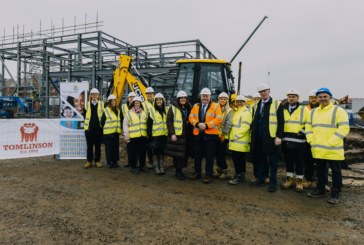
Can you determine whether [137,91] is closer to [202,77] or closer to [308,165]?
[202,77]

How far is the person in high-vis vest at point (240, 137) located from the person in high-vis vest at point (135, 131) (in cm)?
206

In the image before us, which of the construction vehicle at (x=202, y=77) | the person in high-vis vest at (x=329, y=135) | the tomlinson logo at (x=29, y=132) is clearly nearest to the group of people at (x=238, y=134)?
the person in high-vis vest at (x=329, y=135)

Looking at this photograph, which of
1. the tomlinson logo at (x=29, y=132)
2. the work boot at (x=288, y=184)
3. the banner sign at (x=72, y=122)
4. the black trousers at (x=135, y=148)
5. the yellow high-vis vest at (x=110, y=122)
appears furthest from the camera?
the banner sign at (x=72, y=122)

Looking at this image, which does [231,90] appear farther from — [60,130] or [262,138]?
[60,130]

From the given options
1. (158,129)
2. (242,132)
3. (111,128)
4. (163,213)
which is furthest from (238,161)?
(111,128)

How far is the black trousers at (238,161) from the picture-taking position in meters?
5.72

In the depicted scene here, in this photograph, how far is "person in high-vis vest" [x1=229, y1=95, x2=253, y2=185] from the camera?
5535mm

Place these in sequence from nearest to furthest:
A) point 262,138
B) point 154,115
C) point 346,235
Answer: point 346,235 < point 262,138 < point 154,115

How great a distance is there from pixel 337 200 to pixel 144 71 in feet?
30.6

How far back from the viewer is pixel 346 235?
136 inches

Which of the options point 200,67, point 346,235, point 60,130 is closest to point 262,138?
point 346,235

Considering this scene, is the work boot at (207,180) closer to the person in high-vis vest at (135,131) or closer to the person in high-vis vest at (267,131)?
the person in high-vis vest at (267,131)

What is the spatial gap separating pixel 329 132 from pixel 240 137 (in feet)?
5.33

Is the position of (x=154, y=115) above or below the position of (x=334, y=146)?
above
